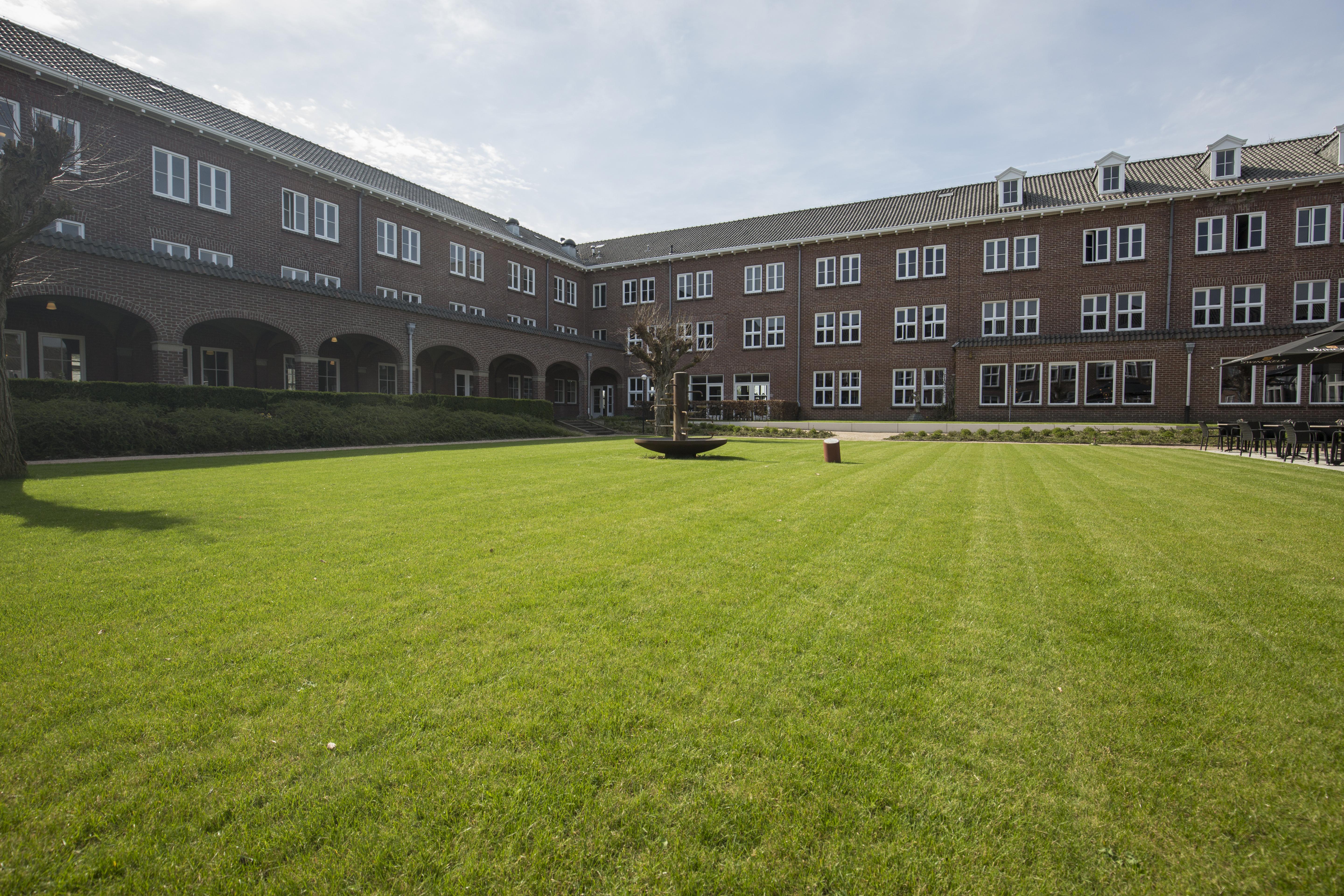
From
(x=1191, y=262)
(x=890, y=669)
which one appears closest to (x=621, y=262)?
(x=1191, y=262)

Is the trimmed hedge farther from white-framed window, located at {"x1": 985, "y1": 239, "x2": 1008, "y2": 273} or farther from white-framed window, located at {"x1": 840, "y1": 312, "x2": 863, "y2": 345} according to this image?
white-framed window, located at {"x1": 985, "y1": 239, "x2": 1008, "y2": 273}

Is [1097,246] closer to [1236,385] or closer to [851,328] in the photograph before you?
[1236,385]

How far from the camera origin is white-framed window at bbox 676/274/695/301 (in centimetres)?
3741

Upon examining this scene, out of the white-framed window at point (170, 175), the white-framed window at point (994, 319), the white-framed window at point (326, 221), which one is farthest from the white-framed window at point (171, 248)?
the white-framed window at point (994, 319)

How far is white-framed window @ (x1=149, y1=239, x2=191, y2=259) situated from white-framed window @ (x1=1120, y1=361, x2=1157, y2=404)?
35544 mm

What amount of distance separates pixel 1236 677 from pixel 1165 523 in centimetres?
413

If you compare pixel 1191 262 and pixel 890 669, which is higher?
pixel 1191 262

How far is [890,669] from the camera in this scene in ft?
9.63

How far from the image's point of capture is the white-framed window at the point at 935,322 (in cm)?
3092

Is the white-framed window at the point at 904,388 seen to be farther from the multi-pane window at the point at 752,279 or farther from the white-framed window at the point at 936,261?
the multi-pane window at the point at 752,279

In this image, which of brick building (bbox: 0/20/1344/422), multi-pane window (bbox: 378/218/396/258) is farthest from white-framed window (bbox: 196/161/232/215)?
multi-pane window (bbox: 378/218/396/258)

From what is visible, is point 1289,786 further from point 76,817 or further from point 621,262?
point 621,262

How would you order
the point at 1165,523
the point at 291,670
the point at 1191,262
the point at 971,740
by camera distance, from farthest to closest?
the point at 1191,262, the point at 1165,523, the point at 291,670, the point at 971,740

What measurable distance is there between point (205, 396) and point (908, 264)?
3039 centimetres
